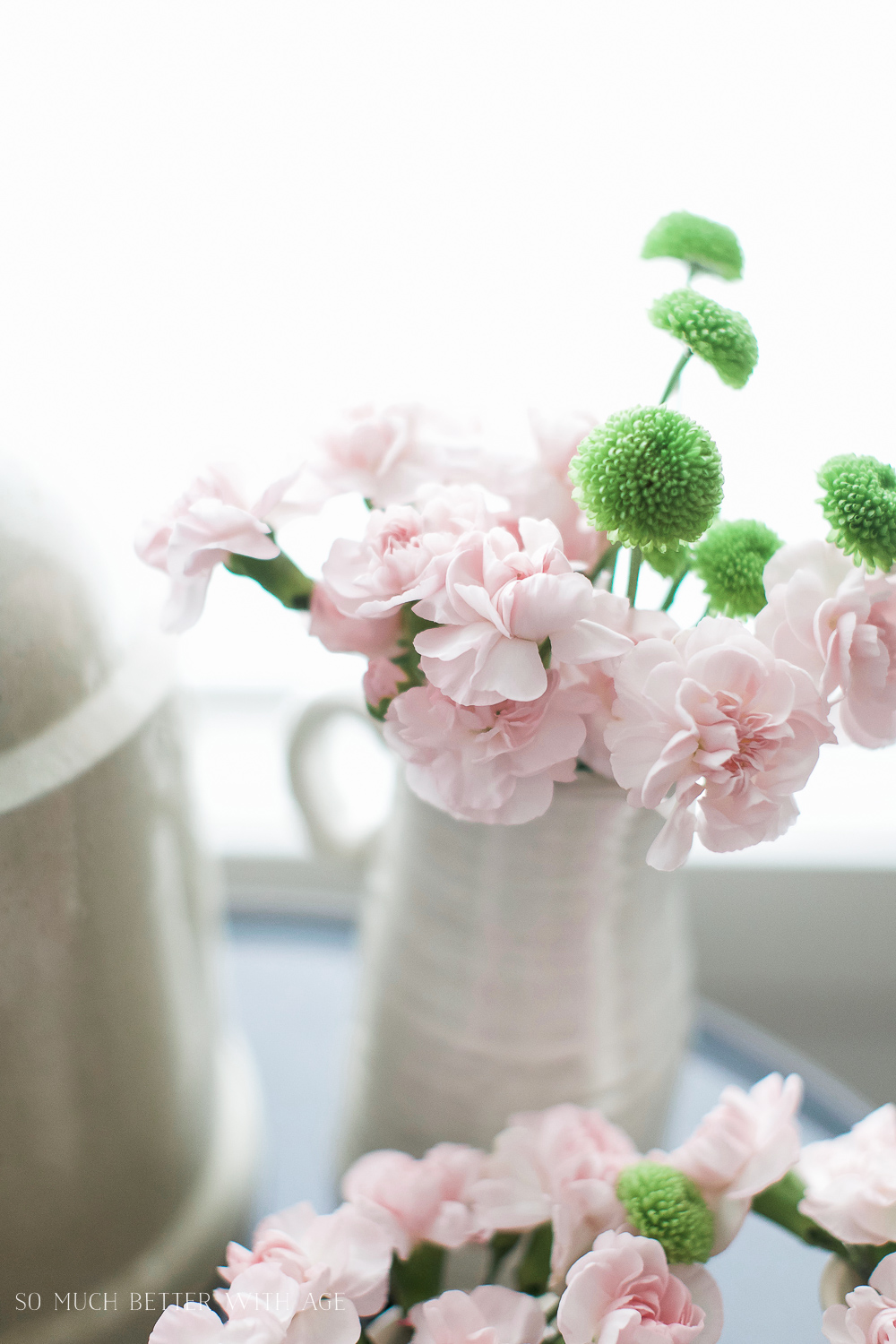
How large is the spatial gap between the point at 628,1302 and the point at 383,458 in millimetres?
238

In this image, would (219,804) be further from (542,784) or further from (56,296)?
(542,784)

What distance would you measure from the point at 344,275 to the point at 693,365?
186 millimetres

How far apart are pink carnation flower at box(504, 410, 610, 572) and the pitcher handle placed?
0.50 ft

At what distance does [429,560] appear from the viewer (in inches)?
10.0

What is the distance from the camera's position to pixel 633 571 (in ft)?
0.94

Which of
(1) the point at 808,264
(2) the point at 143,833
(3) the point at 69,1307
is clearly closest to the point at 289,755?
(2) the point at 143,833

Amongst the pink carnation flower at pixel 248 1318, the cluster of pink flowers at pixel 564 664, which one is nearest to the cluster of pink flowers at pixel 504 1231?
the pink carnation flower at pixel 248 1318

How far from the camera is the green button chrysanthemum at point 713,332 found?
0.26 m

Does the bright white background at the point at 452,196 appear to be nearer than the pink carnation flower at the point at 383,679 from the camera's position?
No

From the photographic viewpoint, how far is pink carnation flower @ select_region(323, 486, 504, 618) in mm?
253

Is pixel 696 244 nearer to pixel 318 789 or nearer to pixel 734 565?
pixel 734 565

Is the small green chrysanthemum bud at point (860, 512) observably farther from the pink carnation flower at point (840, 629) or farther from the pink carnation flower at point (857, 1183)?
the pink carnation flower at point (857, 1183)

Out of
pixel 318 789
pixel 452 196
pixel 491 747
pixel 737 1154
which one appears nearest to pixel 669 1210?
pixel 737 1154

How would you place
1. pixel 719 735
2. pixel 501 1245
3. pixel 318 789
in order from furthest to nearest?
pixel 318 789 → pixel 501 1245 → pixel 719 735
